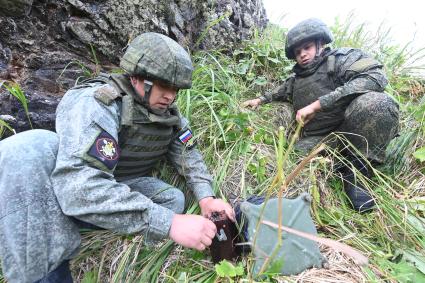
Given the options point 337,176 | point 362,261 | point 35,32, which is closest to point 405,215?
point 337,176

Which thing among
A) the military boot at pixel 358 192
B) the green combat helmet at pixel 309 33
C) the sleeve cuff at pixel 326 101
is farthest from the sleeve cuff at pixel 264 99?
the military boot at pixel 358 192

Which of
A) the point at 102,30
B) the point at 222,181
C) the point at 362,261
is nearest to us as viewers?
the point at 362,261

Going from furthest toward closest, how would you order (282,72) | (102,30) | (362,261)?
(282,72), (102,30), (362,261)

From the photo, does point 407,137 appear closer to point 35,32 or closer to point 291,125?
point 291,125

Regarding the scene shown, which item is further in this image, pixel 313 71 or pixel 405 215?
pixel 313 71

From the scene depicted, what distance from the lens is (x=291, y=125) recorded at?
2.95m

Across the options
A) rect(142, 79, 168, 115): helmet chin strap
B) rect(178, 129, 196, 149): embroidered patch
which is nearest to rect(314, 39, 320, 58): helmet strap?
rect(178, 129, 196, 149): embroidered patch

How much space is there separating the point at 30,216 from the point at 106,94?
677 millimetres

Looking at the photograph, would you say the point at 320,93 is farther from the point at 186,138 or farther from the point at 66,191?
the point at 66,191

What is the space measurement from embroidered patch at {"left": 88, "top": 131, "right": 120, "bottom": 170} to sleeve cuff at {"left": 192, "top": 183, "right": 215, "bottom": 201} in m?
0.59

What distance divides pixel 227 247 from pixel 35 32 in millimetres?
2200

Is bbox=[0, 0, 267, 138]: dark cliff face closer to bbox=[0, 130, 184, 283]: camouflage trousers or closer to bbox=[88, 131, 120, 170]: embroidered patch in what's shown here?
bbox=[0, 130, 184, 283]: camouflage trousers

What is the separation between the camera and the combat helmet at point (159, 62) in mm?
1730

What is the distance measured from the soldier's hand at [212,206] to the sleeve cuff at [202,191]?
0.09 ft
